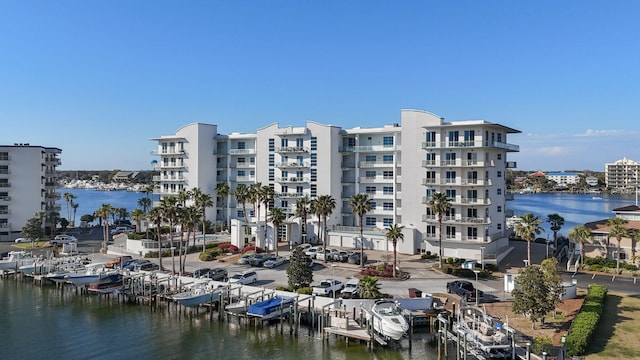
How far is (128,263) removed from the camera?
5809 cm

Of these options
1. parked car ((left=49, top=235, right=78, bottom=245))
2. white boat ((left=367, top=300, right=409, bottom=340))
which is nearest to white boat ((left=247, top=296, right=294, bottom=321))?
white boat ((left=367, top=300, right=409, bottom=340))

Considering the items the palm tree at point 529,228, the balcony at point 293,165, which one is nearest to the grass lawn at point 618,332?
the palm tree at point 529,228

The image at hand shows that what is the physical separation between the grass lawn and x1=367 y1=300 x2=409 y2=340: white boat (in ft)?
39.9

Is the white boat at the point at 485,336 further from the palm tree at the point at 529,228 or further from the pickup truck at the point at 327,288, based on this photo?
the palm tree at the point at 529,228

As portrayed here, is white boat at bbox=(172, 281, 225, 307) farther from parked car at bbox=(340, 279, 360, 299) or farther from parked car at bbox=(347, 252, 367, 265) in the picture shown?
parked car at bbox=(347, 252, 367, 265)

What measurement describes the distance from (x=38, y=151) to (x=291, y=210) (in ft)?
168

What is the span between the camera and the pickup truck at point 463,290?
139ft

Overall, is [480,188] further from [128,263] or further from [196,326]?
[128,263]

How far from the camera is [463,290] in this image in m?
43.2

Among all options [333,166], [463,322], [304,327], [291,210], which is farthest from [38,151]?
[463,322]

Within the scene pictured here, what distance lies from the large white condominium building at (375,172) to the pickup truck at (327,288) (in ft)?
69.4

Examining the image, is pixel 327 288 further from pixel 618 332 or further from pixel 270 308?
pixel 618 332

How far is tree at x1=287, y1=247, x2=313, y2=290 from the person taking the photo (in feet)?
147

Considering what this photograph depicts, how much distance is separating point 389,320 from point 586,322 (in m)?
13.8
